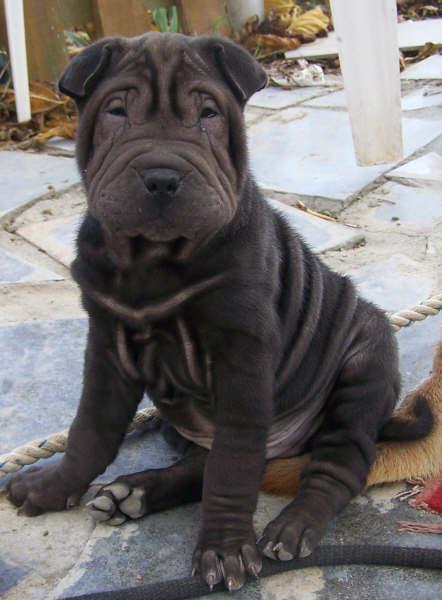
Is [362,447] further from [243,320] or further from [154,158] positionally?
[154,158]

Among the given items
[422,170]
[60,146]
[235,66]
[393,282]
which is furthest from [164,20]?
[235,66]

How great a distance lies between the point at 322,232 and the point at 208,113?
1.84 m

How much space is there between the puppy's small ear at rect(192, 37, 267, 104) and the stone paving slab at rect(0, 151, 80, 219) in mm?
2145

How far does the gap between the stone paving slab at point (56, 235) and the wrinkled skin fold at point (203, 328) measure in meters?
1.44

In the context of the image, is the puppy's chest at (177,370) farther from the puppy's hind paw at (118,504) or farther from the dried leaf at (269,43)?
the dried leaf at (269,43)

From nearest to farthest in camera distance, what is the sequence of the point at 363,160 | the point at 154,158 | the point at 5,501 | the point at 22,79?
1. the point at 154,158
2. the point at 5,501
3. the point at 363,160
4. the point at 22,79

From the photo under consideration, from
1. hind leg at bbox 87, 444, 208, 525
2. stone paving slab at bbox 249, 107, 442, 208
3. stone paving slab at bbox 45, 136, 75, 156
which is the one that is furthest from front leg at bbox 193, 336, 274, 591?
stone paving slab at bbox 45, 136, 75, 156

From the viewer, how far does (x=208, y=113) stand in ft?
6.41

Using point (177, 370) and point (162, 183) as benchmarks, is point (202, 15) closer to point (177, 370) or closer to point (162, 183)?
point (177, 370)

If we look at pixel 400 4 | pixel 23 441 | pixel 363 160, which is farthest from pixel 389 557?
pixel 400 4

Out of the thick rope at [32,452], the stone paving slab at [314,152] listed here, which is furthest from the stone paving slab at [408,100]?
the thick rope at [32,452]

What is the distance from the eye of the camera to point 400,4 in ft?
24.1

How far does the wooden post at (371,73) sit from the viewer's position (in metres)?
3.58

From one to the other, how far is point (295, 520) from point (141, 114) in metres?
0.97
